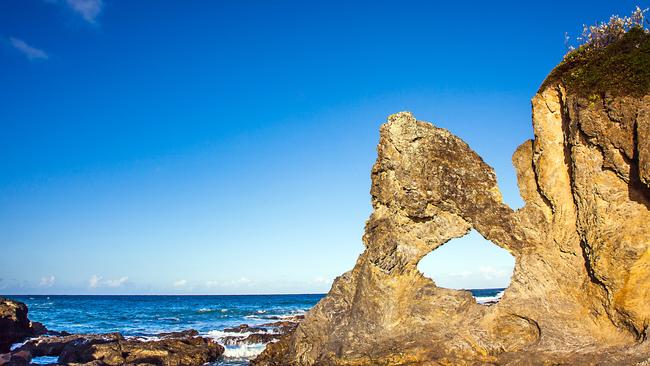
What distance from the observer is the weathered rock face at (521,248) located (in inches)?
556

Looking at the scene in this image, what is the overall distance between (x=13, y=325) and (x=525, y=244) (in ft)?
103

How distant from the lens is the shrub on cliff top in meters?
14.0

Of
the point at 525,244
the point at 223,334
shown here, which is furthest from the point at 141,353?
the point at 525,244

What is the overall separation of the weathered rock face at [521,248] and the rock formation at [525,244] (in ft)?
0.12

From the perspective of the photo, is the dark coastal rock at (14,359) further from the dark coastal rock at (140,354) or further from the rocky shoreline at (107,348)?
the dark coastal rock at (140,354)

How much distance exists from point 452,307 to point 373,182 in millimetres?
5378

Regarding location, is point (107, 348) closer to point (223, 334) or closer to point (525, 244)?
point (223, 334)

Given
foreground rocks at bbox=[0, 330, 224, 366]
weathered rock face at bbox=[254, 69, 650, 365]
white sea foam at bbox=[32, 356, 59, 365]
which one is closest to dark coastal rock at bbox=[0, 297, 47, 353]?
white sea foam at bbox=[32, 356, 59, 365]

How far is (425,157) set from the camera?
17688mm

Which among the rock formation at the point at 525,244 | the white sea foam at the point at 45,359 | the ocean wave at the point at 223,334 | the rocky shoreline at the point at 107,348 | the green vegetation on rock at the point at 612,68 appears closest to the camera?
the green vegetation on rock at the point at 612,68

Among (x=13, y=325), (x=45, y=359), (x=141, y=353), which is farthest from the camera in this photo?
(x=13, y=325)

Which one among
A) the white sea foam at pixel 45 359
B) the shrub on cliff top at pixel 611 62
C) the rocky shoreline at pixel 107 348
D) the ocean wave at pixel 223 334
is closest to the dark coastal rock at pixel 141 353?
the rocky shoreline at pixel 107 348

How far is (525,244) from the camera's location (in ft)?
55.1

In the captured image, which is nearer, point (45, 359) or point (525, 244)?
point (525, 244)
